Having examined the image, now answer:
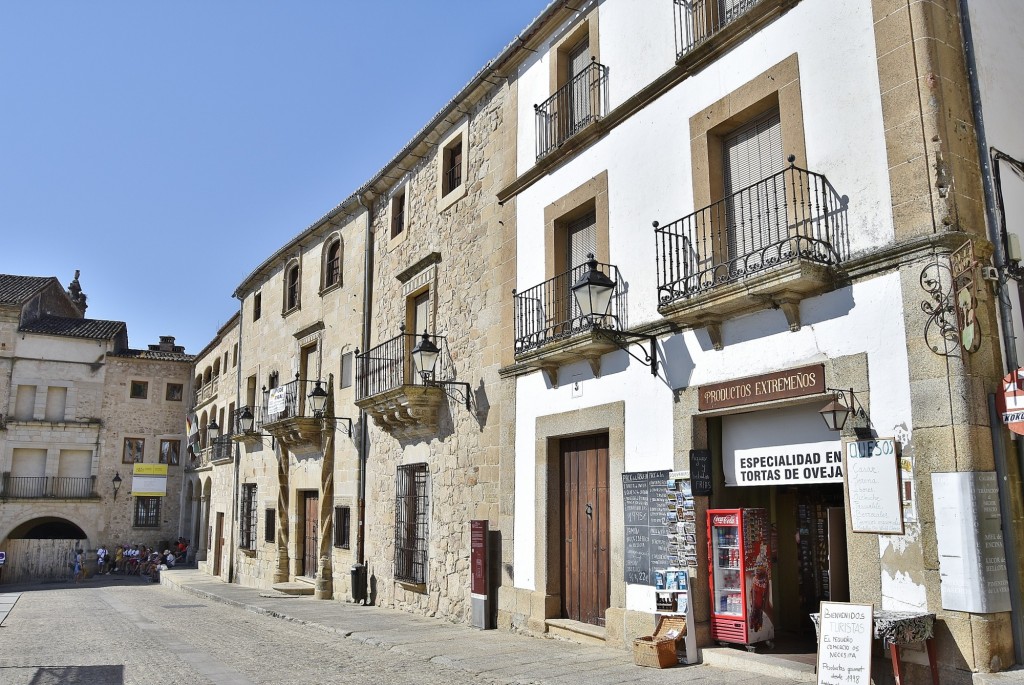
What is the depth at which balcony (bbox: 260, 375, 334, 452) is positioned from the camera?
17062mm

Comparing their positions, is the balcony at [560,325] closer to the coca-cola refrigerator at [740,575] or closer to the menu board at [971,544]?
the coca-cola refrigerator at [740,575]

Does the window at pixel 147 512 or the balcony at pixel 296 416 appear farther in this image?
the window at pixel 147 512

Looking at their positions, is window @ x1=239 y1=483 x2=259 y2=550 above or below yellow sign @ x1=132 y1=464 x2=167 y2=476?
below


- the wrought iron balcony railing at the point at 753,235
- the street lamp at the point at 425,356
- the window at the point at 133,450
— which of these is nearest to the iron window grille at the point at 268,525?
the street lamp at the point at 425,356

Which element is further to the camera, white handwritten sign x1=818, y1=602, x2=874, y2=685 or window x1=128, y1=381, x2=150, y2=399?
window x1=128, y1=381, x2=150, y2=399

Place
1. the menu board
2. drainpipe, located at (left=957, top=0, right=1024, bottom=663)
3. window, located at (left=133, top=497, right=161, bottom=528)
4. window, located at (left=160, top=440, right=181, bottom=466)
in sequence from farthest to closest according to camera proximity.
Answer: window, located at (left=160, top=440, right=181, bottom=466)
window, located at (left=133, top=497, right=161, bottom=528)
drainpipe, located at (left=957, top=0, right=1024, bottom=663)
the menu board

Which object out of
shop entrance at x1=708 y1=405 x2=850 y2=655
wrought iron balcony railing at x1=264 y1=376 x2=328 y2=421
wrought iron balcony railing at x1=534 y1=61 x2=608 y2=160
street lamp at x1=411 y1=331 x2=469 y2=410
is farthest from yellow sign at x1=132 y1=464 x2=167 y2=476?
shop entrance at x1=708 y1=405 x2=850 y2=655

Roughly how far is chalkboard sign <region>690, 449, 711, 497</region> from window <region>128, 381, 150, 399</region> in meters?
31.8

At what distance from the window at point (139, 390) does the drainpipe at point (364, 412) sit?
2254 cm

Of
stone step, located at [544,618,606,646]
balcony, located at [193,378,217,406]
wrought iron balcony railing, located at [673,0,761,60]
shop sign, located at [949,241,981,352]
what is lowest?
stone step, located at [544,618,606,646]

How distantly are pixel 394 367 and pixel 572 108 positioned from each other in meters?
5.44

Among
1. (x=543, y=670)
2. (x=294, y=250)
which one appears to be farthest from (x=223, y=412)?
(x=543, y=670)

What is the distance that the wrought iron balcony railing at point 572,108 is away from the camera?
9.79 meters

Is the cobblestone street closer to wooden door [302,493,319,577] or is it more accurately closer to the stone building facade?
wooden door [302,493,319,577]
